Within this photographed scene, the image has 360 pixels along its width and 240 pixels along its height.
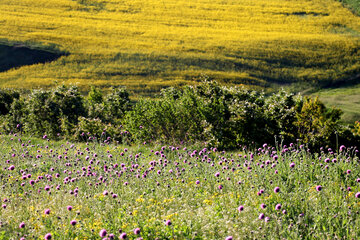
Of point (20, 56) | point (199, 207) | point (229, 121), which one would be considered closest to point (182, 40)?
point (20, 56)

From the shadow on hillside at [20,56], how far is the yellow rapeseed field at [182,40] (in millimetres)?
1199

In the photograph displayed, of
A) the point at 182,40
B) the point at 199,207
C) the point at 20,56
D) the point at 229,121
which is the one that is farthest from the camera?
Result: the point at 182,40

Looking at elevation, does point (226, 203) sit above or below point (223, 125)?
above

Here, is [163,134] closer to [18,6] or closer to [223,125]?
[223,125]

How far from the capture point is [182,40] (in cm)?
5056

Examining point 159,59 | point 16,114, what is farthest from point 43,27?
point 16,114

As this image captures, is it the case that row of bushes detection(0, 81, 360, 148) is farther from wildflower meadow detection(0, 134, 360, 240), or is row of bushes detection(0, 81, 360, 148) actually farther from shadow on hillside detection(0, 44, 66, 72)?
shadow on hillside detection(0, 44, 66, 72)

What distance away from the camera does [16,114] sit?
890 inches

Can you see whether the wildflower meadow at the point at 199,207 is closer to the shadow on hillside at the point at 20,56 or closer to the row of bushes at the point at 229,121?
the row of bushes at the point at 229,121

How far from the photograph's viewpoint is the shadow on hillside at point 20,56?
141 ft

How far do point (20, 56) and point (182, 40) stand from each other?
19988 millimetres

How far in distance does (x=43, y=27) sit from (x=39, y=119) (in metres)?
37.5

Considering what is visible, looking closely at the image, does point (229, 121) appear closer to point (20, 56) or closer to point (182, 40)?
point (20, 56)

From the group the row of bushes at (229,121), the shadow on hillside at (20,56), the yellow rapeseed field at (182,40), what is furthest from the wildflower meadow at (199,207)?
the shadow on hillside at (20,56)
